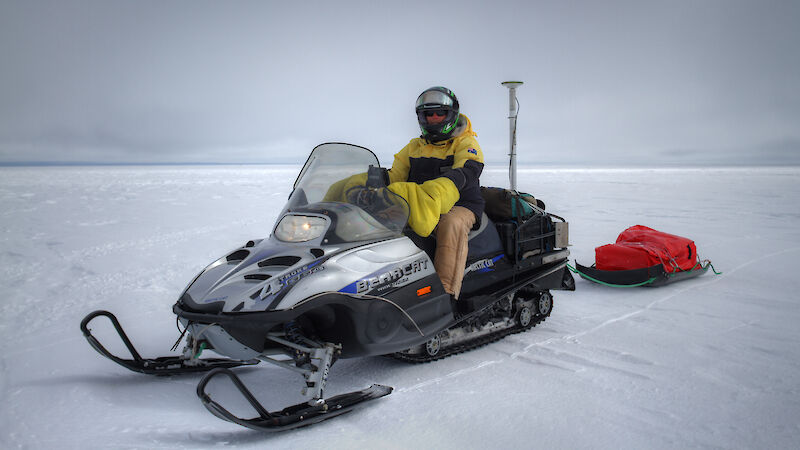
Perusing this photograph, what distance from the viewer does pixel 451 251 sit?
342cm

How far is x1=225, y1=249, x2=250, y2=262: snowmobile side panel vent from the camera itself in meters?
2.98

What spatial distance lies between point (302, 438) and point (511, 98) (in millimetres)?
→ 4977

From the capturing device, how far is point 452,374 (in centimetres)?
334

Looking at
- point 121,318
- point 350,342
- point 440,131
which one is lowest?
point 121,318

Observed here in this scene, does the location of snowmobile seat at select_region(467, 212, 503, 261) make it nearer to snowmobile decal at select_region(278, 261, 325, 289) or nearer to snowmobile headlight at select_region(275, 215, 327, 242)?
snowmobile headlight at select_region(275, 215, 327, 242)

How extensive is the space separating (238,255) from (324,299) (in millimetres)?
707

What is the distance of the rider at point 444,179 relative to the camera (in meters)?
3.27

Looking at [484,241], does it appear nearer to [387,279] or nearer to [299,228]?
[387,279]

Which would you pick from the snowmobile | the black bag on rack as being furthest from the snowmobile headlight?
the black bag on rack

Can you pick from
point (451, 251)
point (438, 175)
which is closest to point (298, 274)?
point (451, 251)

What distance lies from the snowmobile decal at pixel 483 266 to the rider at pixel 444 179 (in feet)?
0.72

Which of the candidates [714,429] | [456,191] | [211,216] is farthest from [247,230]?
[714,429]

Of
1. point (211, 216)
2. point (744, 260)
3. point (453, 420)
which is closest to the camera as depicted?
point (453, 420)

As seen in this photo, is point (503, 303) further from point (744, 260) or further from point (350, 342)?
point (744, 260)
